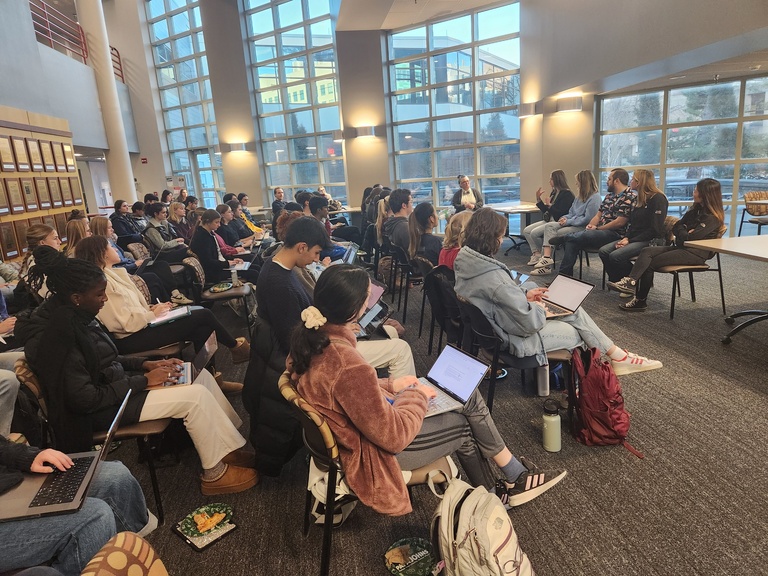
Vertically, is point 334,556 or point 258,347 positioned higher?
point 258,347

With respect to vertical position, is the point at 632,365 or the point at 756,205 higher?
the point at 756,205

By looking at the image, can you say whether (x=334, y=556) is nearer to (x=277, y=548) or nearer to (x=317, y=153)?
(x=277, y=548)

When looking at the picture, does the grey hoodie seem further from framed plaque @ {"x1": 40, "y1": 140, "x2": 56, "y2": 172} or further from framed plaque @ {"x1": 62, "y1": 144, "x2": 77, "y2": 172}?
framed plaque @ {"x1": 62, "y1": 144, "x2": 77, "y2": 172}

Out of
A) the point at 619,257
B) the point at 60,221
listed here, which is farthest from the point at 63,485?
the point at 60,221

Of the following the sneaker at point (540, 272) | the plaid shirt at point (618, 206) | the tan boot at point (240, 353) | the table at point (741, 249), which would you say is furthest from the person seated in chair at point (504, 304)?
the sneaker at point (540, 272)

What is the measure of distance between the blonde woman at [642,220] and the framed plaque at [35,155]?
291 inches

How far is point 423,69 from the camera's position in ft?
31.7

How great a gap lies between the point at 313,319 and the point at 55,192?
7.25 metres

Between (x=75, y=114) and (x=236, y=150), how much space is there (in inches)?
132

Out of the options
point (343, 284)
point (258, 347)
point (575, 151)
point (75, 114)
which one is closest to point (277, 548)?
point (258, 347)

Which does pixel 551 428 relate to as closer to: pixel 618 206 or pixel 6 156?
pixel 618 206

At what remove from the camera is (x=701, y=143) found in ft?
23.1

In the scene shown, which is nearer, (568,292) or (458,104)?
(568,292)

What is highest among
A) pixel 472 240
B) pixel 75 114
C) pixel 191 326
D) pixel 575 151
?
pixel 75 114
